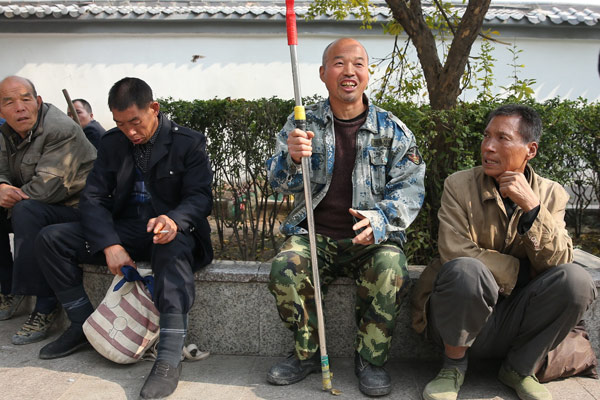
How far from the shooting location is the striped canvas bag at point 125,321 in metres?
3.43

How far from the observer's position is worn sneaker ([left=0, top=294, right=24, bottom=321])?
4367mm

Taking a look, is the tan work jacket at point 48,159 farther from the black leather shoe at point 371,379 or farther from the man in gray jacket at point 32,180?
the black leather shoe at point 371,379

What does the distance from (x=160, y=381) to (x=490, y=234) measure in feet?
6.59

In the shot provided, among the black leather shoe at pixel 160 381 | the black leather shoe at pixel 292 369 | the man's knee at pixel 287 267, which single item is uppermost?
the man's knee at pixel 287 267

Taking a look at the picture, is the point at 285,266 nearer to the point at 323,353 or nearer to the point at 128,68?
the point at 323,353

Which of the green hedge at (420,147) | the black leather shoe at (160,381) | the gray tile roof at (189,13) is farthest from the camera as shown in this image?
the gray tile roof at (189,13)

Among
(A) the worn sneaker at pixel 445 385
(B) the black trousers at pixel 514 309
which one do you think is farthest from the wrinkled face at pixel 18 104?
(A) the worn sneaker at pixel 445 385

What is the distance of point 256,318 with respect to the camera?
12.3 ft

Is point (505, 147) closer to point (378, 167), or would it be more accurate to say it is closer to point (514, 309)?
point (378, 167)

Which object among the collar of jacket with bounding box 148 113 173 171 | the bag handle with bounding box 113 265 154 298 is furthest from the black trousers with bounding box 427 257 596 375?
the collar of jacket with bounding box 148 113 173 171

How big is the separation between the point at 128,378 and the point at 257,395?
808 millimetres

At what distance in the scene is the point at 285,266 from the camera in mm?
3268

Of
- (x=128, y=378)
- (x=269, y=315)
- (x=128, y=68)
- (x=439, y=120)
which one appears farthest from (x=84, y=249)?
(x=128, y=68)

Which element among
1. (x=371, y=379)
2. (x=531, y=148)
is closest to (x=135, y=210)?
(x=371, y=379)
